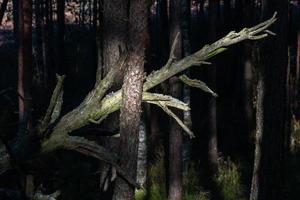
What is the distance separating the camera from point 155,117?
14852 millimetres

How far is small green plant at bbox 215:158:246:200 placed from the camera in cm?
1186

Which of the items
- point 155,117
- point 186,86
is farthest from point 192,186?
point 155,117

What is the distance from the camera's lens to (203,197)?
1156cm

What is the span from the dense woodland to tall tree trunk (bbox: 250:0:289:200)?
0.05 feet

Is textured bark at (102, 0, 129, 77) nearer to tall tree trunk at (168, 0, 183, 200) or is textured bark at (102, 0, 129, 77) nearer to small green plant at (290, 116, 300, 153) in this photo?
tall tree trunk at (168, 0, 183, 200)

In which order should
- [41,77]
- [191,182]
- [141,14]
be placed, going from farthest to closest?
[41,77]
[191,182]
[141,14]

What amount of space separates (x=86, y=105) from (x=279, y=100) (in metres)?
4.14

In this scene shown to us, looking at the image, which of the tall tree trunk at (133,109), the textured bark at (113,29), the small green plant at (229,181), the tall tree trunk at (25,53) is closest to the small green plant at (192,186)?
the small green plant at (229,181)

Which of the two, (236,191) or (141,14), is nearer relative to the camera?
(141,14)

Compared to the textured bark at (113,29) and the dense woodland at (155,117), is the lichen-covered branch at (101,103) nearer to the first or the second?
the dense woodland at (155,117)

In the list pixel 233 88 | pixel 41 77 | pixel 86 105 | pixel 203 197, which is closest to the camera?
pixel 86 105

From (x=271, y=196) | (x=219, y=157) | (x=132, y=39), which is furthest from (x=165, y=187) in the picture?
(x=132, y=39)

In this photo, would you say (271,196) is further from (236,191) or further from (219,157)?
(219,157)

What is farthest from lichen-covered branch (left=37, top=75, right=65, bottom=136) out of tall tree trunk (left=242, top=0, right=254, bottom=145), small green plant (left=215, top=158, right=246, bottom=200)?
tall tree trunk (left=242, top=0, right=254, bottom=145)
